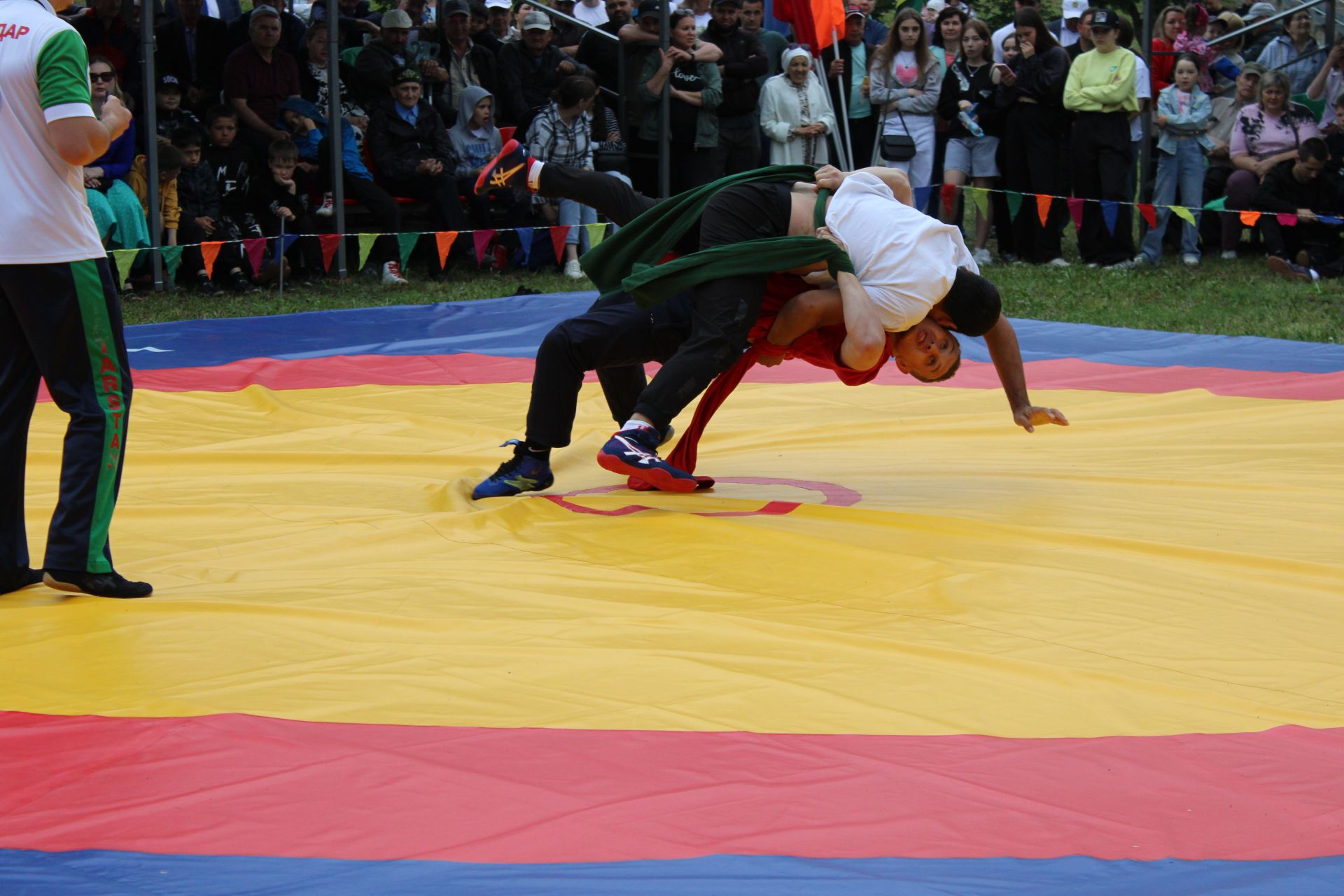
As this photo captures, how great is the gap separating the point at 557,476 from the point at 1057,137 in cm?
759

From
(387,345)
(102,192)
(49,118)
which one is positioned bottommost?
(387,345)

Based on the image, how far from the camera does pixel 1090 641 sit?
3066 millimetres

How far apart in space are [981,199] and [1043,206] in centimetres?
62

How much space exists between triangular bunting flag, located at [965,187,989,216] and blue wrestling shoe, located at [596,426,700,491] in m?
7.74

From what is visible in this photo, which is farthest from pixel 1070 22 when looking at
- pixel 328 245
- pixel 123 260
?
pixel 123 260

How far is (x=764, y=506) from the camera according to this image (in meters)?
4.20

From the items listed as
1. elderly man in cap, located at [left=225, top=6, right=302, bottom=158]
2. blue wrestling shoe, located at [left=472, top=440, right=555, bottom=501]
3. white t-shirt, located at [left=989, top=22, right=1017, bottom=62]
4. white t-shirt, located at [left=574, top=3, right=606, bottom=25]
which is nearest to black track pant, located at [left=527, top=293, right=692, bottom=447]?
blue wrestling shoe, located at [left=472, top=440, right=555, bottom=501]

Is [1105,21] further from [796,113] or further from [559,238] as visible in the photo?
[559,238]

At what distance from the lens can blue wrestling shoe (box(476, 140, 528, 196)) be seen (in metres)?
5.19

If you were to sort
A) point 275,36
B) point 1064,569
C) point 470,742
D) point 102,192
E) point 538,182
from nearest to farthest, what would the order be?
point 470,742 < point 1064,569 < point 538,182 < point 102,192 < point 275,36

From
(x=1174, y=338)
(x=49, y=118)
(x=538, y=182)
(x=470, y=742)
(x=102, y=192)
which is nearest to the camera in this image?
(x=470, y=742)

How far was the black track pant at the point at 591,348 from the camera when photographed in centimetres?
436

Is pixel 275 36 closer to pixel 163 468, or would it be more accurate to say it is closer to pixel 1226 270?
pixel 163 468

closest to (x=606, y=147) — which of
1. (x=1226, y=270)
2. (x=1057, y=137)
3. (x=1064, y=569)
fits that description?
(x=1057, y=137)
